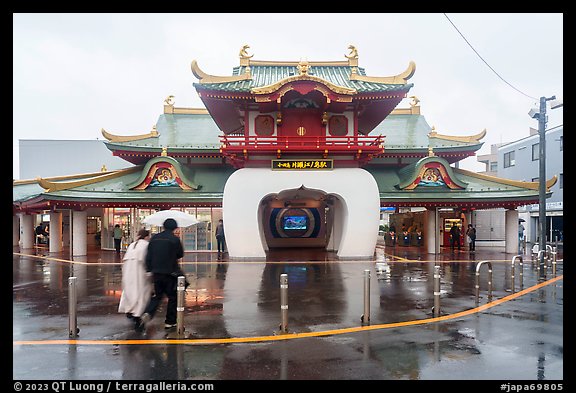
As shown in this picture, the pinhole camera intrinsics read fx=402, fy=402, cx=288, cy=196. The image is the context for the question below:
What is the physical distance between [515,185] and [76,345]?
22.9 m

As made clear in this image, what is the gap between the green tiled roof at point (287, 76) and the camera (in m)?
17.8

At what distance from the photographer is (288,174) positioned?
1812cm

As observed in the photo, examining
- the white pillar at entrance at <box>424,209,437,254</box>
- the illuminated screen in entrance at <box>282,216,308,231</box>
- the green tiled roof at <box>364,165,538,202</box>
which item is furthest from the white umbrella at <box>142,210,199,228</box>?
the white pillar at entrance at <box>424,209,437,254</box>

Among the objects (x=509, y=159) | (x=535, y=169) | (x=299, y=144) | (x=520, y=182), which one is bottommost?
(x=520, y=182)

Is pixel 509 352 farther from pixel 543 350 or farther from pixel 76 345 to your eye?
pixel 76 345

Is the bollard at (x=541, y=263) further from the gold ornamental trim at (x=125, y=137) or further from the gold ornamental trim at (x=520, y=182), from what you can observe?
the gold ornamental trim at (x=125, y=137)

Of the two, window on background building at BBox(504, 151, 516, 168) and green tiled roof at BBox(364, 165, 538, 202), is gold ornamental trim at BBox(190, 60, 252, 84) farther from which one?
window on background building at BBox(504, 151, 516, 168)

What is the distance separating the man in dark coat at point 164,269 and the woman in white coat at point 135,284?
0.35ft

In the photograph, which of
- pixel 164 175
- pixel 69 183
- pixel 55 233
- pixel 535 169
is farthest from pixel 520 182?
pixel 55 233

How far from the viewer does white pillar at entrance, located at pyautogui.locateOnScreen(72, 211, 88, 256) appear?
68.7ft

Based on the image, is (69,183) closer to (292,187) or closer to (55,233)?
(55,233)

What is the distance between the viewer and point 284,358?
5.83m

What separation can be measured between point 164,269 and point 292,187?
11.1m

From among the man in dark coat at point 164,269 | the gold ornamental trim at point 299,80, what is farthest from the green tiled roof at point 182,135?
the man in dark coat at point 164,269
